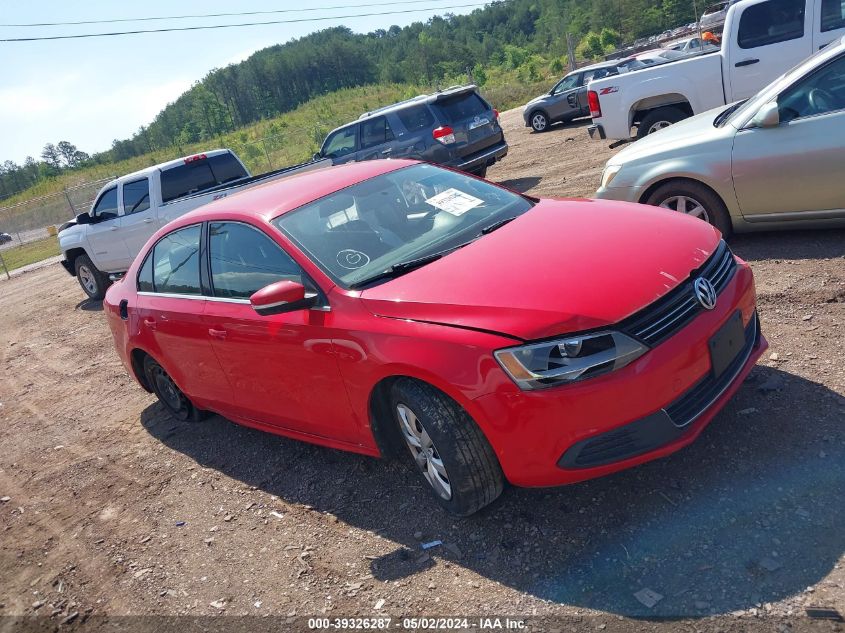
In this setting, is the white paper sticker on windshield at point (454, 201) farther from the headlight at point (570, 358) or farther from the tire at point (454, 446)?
the headlight at point (570, 358)

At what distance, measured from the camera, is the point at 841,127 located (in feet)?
17.6

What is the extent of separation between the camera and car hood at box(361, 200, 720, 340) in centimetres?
309

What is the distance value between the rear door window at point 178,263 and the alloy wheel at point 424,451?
1935mm

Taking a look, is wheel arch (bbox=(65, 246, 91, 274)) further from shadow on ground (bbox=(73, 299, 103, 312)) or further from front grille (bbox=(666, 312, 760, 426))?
front grille (bbox=(666, 312, 760, 426))

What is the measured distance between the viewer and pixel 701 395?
3.23m

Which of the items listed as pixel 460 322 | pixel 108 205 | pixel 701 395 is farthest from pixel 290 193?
pixel 108 205

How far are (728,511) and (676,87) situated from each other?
7.71 metres

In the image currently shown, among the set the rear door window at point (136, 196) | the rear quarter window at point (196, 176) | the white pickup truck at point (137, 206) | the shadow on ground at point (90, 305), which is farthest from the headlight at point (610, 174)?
the shadow on ground at point (90, 305)

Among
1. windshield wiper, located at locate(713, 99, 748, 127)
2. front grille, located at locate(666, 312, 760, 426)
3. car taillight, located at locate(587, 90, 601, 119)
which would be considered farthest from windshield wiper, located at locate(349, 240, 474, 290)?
car taillight, located at locate(587, 90, 601, 119)

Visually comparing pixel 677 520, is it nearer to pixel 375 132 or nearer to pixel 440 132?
pixel 440 132

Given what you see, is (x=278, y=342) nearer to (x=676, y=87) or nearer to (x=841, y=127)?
(x=841, y=127)

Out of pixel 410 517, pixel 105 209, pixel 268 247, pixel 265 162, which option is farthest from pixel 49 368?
pixel 265 162

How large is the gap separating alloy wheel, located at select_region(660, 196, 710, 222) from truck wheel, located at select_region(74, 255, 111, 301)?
10009mm

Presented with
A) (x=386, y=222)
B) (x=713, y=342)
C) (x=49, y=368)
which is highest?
(x=386, y=222)
